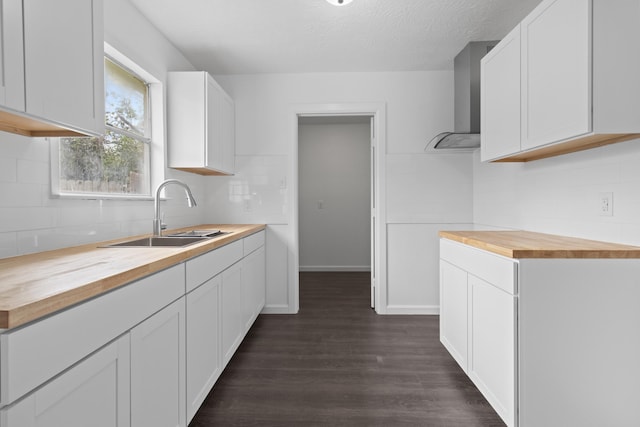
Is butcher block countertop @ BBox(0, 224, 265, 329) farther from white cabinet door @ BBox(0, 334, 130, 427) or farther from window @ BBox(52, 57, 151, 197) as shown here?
window @ BBox(52, 57, 151, 197)

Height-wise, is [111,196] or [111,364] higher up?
[111,196]

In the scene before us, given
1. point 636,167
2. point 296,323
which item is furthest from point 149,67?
point 636,167

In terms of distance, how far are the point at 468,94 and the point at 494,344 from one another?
6.78 feet

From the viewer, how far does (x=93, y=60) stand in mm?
1540

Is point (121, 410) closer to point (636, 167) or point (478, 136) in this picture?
point (636, 167)

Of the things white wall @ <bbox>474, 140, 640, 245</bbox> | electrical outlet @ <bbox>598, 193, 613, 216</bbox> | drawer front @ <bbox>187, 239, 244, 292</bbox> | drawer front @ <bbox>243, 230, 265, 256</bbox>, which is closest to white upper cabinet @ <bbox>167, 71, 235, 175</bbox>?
drawer front @ <bbox>243, 230, 265, 256</bbox>

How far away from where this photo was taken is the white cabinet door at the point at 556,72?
1.65 meters

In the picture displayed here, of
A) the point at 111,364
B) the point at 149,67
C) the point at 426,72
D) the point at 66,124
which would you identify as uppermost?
the point at 426,72

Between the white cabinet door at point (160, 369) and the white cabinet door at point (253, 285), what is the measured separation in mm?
1194

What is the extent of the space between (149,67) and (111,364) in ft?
7.29

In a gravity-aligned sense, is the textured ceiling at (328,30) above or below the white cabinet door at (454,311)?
above

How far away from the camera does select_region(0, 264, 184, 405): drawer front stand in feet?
2.47

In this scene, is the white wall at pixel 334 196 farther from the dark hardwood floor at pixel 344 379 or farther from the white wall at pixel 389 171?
the dark hardwood floor at pixel 344 379

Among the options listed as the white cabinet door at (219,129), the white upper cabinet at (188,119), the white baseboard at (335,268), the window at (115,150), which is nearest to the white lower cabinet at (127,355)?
the window at (115,150)
